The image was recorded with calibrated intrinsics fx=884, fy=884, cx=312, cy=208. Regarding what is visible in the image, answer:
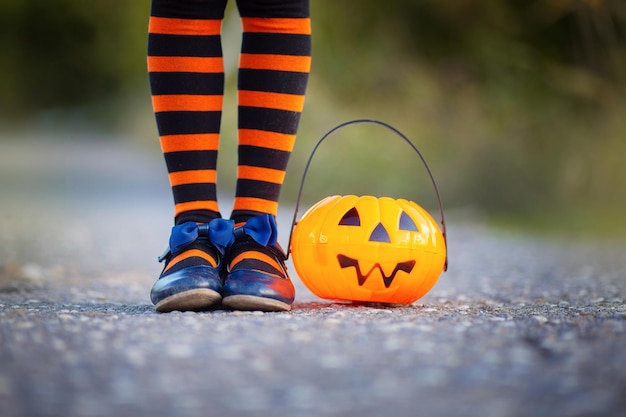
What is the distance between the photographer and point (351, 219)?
7.67ft

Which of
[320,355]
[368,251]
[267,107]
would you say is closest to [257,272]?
[368,251]

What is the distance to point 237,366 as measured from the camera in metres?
1.55

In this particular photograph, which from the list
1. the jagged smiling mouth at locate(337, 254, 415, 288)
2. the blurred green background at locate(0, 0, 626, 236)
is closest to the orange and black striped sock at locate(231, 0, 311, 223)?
the jagged smiling mouth at locate(337, 254, 415, 288)

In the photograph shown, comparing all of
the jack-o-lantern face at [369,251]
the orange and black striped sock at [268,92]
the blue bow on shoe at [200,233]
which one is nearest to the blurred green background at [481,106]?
the jack-o-lantern face at [369,251]

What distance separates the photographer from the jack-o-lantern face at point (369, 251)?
2291mm

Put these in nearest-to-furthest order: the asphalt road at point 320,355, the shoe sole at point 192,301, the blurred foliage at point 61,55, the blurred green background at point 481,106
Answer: the asphalt road at point 320,355, the shoe sole at point 192,301, the blurred green background at point 481,106, the blurred foliage at point 61,55

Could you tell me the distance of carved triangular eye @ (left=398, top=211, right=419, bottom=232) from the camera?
92.0 inches

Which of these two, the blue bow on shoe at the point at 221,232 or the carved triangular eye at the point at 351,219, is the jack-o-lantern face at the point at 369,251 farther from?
the blue bow on shoe at the point at 221,232

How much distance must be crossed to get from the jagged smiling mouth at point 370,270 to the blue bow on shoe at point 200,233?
1.00 ft

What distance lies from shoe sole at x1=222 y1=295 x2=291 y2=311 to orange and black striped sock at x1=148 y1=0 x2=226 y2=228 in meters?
0.26

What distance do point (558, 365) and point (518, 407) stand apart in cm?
24

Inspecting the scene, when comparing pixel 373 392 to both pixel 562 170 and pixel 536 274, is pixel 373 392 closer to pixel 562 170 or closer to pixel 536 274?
pixel 536 274

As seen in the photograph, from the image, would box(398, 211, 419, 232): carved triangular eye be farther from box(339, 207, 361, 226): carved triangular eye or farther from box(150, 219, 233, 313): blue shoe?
box(150, 219, 233, 313): blue shoe

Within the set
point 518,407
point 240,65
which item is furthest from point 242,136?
point 518,407
